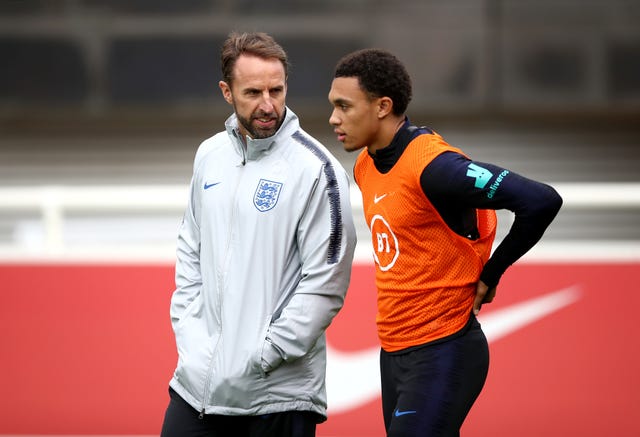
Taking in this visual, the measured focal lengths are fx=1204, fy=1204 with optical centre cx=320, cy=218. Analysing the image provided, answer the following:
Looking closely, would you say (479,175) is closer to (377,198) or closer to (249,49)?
(377,198)

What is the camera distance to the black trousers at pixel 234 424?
3758 millimetres

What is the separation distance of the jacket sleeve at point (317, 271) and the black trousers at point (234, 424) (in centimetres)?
19

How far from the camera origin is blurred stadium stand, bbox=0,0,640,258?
42.3 ft

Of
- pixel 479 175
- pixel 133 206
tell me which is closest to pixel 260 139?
pixel 479 175

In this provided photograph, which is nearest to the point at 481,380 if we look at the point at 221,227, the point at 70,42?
the point at 221,227

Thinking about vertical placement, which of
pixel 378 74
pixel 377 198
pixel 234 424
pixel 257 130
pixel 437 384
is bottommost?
pixel 234 424

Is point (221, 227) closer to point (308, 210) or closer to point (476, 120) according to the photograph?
point (308, 210)

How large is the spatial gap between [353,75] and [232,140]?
45 centimetres

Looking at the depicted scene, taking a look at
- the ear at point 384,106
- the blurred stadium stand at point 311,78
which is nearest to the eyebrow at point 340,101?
the ear at point 384,106

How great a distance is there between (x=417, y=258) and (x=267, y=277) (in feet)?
1.65

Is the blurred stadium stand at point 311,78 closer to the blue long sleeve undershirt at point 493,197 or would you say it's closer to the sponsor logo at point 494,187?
the blue long sleeve undershirt at point 493,197

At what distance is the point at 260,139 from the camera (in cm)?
379

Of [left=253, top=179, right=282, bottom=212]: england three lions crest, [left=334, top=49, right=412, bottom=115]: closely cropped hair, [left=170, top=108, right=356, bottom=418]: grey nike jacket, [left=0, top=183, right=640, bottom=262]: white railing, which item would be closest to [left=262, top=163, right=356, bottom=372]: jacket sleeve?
[left=170, top=108, right=356, bottom=418]: grey nike jacket

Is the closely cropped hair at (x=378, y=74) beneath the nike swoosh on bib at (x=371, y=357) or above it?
above
